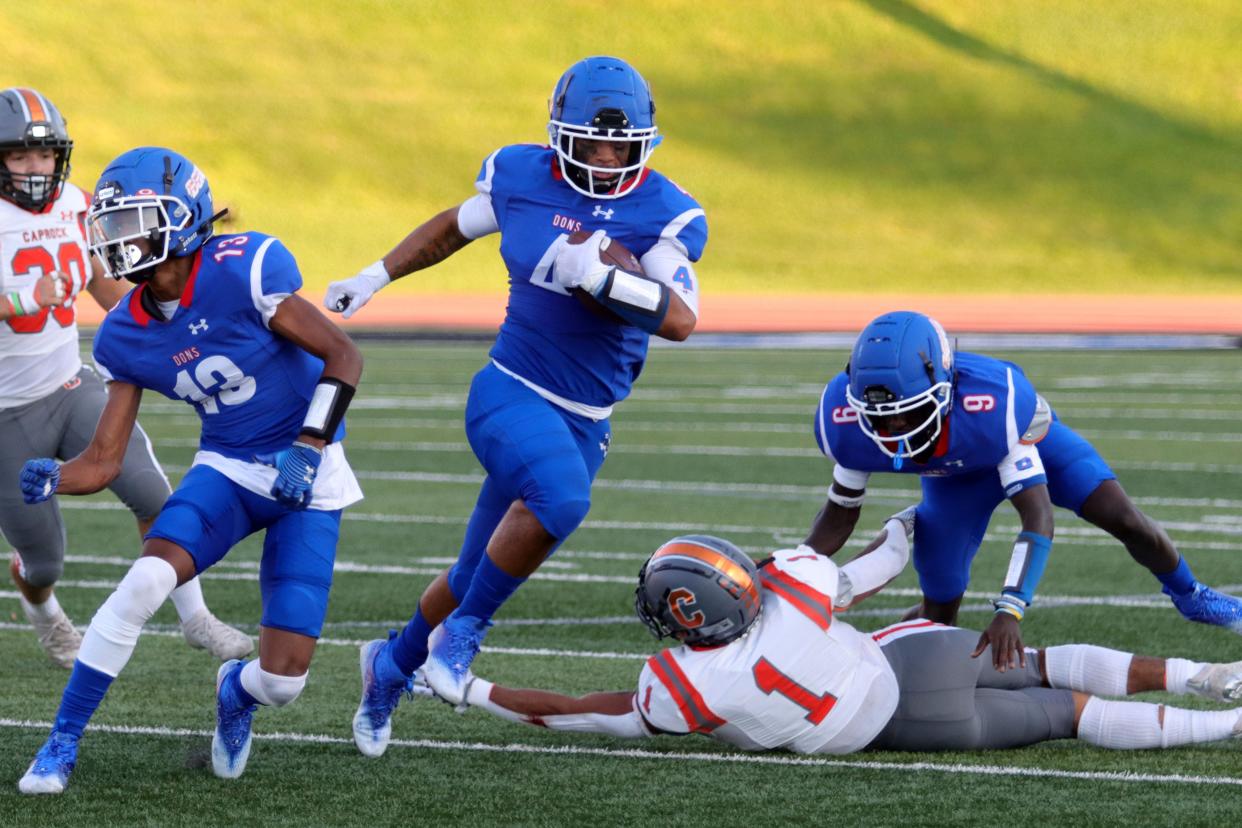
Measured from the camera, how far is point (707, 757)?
5207mm

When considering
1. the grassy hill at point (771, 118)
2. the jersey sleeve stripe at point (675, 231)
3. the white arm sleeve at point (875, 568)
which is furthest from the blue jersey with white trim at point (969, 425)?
the grassy hill at point (771, 118)

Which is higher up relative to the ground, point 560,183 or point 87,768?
point 560,183

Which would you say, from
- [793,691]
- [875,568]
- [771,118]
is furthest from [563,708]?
[771,118]

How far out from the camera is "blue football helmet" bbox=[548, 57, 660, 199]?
17.7ft

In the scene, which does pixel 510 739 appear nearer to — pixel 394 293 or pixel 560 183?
pixel 560 183

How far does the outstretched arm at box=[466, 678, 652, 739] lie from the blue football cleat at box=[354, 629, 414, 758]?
259 mm

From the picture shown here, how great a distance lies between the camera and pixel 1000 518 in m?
10.5

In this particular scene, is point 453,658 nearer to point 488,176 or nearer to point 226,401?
point 226,401

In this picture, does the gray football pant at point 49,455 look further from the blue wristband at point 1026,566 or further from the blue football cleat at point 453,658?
the blue wristband at point 1026,566

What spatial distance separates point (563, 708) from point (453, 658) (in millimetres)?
335

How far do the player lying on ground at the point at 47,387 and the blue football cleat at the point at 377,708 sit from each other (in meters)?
1.34

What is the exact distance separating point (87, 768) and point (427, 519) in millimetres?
5466

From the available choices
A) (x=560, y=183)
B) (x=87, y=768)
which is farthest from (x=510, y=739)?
(x=560, y=183)

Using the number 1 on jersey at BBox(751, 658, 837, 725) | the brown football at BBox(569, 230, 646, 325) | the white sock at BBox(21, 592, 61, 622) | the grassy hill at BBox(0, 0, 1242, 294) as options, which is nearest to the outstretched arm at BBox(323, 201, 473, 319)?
the brown football at BBox(569, 230, 646, 325)
